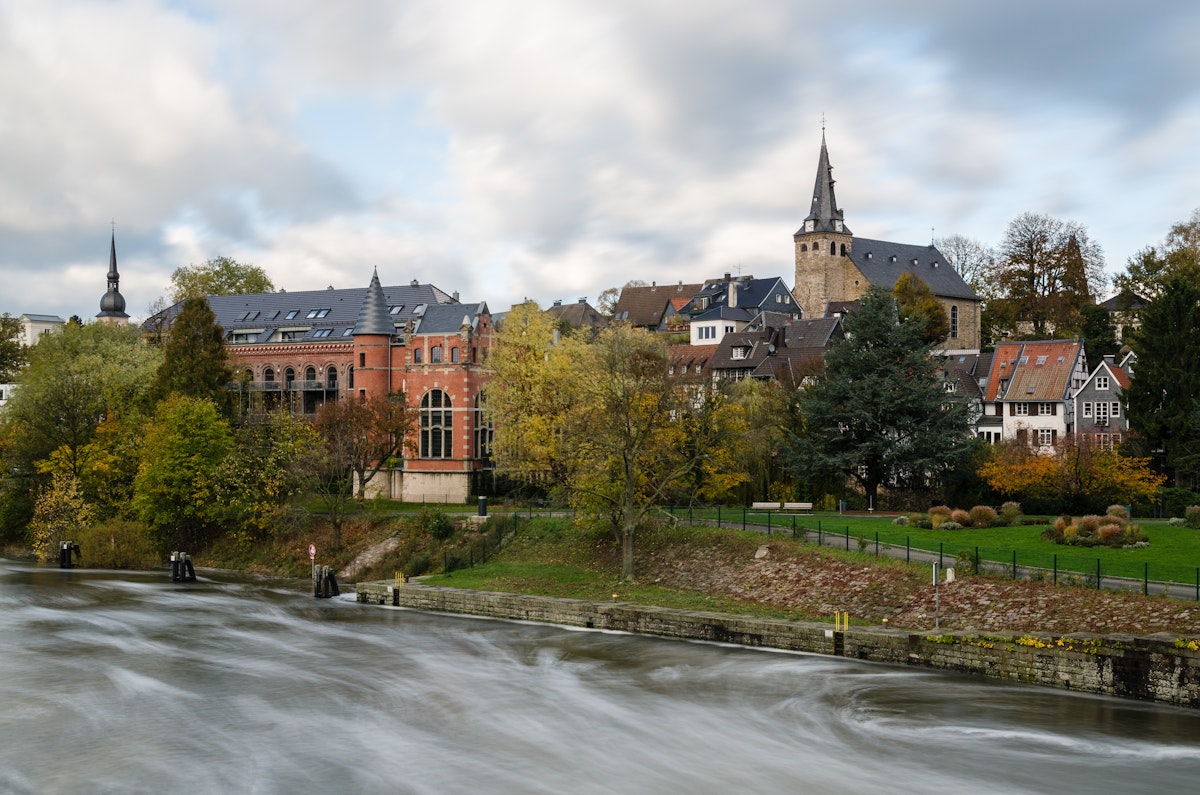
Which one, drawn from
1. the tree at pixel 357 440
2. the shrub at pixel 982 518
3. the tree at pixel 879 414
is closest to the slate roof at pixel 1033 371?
the tree at pixel 879 414

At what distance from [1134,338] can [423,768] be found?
44.3 m

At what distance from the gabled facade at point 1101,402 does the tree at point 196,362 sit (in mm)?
51750

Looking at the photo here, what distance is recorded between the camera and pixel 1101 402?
227 ft

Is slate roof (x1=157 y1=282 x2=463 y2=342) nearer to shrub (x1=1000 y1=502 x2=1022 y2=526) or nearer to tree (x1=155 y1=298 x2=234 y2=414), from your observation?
tree (x1=155 y1=298 x2=234 y2=414)

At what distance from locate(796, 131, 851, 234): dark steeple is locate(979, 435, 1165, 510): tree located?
2549 inches

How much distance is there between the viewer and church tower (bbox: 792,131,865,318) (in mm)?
108875

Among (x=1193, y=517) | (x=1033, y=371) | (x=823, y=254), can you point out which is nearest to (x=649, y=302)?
(x=823, y=254)

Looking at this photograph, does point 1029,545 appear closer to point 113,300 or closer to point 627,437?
point 627,437

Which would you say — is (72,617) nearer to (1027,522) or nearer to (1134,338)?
(1027,522)

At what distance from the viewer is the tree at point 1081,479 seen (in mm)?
45312

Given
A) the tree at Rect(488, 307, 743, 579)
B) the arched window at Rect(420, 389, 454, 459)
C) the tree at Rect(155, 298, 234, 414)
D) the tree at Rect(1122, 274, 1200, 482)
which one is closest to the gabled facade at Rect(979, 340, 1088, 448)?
the tree at Rect(1122, 274, 1200, 482)

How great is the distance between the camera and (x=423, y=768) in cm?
2214

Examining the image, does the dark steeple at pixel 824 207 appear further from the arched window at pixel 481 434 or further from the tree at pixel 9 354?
the tree at pixel 9 354

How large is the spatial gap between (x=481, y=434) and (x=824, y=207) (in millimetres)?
61248
